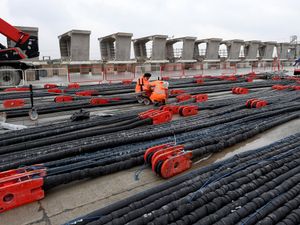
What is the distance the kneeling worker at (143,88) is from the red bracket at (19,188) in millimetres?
5845

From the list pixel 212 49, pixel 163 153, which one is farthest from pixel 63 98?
pixel 212 49

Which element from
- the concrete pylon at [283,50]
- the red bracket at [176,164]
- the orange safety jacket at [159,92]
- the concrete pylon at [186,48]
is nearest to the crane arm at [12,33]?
the orange safety jacket at [159,92]

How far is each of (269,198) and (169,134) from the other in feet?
8.20

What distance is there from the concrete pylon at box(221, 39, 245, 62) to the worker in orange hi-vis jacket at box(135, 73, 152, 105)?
2920cm

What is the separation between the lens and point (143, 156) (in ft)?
12.4

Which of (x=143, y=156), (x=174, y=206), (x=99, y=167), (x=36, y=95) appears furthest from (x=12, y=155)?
(x=36, y=95)

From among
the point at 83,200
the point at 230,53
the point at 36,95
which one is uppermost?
the point at 230,53

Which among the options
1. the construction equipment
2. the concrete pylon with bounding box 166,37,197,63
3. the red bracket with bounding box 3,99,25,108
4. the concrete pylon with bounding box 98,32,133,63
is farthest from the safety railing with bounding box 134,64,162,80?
the red bracket with bounding box 3,99,25,108

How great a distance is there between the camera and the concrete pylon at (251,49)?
36688 millimetres

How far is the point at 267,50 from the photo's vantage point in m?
39.2

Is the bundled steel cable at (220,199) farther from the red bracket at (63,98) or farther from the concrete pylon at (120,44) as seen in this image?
the concrete pylon at (120,44)

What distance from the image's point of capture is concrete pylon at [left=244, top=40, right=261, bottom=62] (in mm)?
36688

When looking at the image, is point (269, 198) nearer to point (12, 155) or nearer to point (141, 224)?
point (141, 224)

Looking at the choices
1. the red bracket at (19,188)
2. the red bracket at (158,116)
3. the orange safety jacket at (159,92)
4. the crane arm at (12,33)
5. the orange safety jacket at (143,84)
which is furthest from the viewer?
the crane arm at (12,33)
